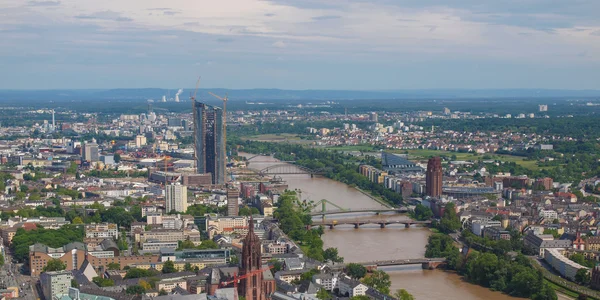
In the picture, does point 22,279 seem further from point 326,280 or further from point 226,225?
point 226,225

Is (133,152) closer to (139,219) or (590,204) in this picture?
(139,219)

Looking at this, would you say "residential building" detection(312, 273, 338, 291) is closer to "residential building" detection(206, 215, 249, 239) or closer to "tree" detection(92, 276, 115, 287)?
"tree" detection(92, 276, 115, 287)

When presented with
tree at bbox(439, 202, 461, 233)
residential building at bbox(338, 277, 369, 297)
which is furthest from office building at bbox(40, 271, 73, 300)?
tree at bbox(439, 202, 461, 233)

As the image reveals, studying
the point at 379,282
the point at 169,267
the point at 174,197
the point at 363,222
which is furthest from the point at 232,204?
the point at 379,282

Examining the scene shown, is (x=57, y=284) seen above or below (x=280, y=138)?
above

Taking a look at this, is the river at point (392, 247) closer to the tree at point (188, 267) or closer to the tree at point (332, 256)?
the tree at point (332, 256)

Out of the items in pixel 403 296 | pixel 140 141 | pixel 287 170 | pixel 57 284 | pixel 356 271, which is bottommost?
pixel 287 170

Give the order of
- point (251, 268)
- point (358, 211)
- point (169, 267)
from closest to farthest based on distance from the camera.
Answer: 1. point (251, 268)
2. point (169, 267)
3. point (358, 211)
